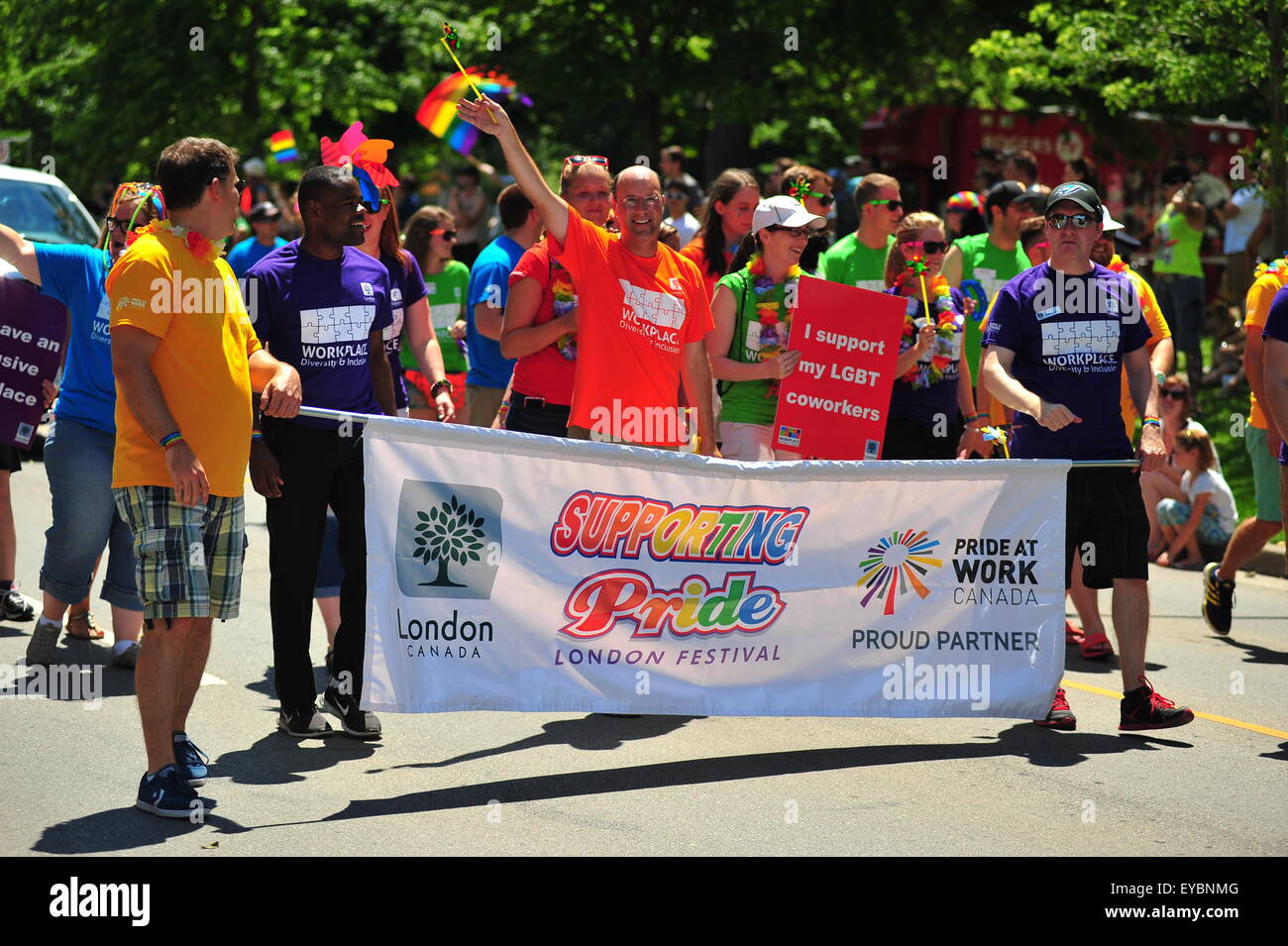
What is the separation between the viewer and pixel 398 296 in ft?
24.0

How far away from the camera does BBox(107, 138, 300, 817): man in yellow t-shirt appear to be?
17.9ft

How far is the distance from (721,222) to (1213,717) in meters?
3.50

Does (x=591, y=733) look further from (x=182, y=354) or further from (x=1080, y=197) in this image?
(x=1080, y=197)

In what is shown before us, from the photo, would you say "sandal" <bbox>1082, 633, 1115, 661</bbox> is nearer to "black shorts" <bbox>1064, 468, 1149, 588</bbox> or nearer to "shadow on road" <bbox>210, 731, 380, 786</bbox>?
"black shorts" <bbox>1064, 468, 1149, 588</bbox>

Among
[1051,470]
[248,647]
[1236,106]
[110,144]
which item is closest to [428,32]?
[110,144]

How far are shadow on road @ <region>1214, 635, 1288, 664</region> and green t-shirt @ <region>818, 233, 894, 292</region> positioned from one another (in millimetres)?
2783

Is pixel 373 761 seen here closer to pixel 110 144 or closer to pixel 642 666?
pixel 642 666

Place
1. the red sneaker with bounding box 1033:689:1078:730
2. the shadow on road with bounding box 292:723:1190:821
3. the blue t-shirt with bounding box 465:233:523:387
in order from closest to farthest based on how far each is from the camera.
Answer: the shadow on road with bounding box 292:723:1190:821 < the red sneaker with bounding box 1033:689:1078:730 < the blue t-shirt with bounding box 465:233:523:387

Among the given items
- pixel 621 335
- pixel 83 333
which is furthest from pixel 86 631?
pixel 621 335

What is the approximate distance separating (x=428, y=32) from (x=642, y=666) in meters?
22.8

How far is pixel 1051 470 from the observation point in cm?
683

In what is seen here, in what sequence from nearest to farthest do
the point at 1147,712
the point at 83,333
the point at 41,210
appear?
the point at 1147,712, the point at 83,333, the point at 41,210

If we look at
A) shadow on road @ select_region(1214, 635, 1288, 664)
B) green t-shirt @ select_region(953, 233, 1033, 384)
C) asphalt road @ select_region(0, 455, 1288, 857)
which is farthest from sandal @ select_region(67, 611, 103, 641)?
shadow on road @ select_region(1214, 635, 1288, 664)

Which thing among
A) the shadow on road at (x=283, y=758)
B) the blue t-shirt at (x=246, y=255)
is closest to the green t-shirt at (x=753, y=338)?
the shadow on road at (x=283, y=758)
